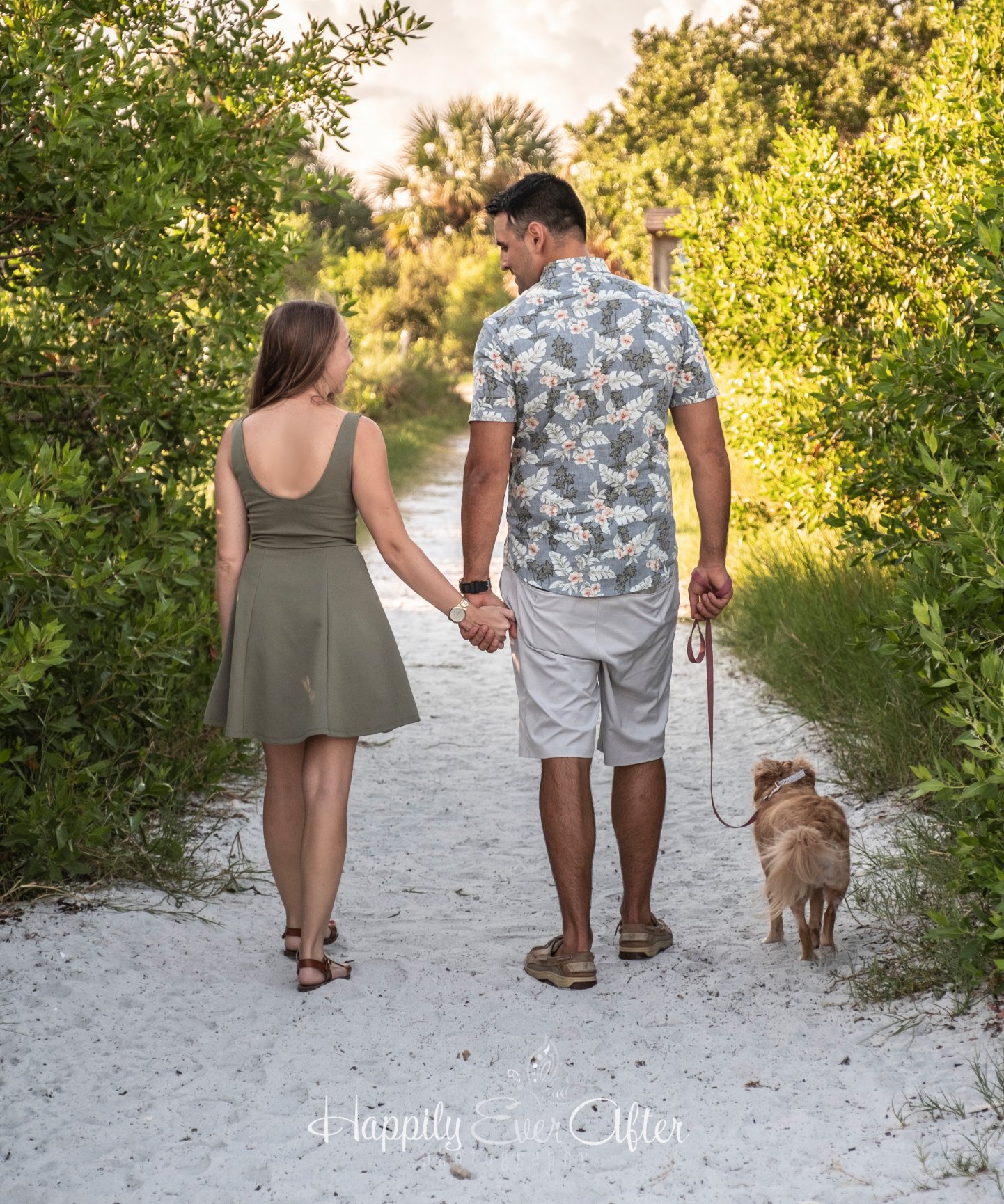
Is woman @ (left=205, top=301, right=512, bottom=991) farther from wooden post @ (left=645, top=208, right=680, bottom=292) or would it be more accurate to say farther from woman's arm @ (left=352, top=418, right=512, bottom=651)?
wooden post @ (left=645, top=208, right=680, bottom=292)

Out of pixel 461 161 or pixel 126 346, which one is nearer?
pixel 126 346

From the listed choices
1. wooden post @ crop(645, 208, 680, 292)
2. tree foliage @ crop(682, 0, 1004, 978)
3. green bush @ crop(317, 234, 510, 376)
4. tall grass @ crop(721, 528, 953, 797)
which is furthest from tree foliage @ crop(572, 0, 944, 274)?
tall grass @ crop(721, 528, 953, 797)

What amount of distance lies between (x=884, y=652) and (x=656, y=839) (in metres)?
0.93

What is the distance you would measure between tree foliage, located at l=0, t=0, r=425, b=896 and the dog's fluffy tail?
2022mm

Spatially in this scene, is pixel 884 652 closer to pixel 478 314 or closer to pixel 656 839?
pixel 656 839

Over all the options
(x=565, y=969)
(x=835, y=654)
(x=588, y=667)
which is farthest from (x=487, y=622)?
(x=835, y=654)

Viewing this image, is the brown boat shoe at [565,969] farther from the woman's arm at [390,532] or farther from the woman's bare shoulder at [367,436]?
the woman's bare shoulder at [367,436]

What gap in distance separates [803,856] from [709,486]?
1.13 metres

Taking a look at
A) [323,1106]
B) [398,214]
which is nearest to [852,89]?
[323,1106]

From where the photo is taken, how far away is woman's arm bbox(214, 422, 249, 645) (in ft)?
11.8

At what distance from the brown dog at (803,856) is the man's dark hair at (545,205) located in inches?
72.7

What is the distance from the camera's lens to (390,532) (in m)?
3.61

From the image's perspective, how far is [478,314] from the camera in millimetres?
34094

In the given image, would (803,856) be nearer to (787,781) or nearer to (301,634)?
(787,781)
